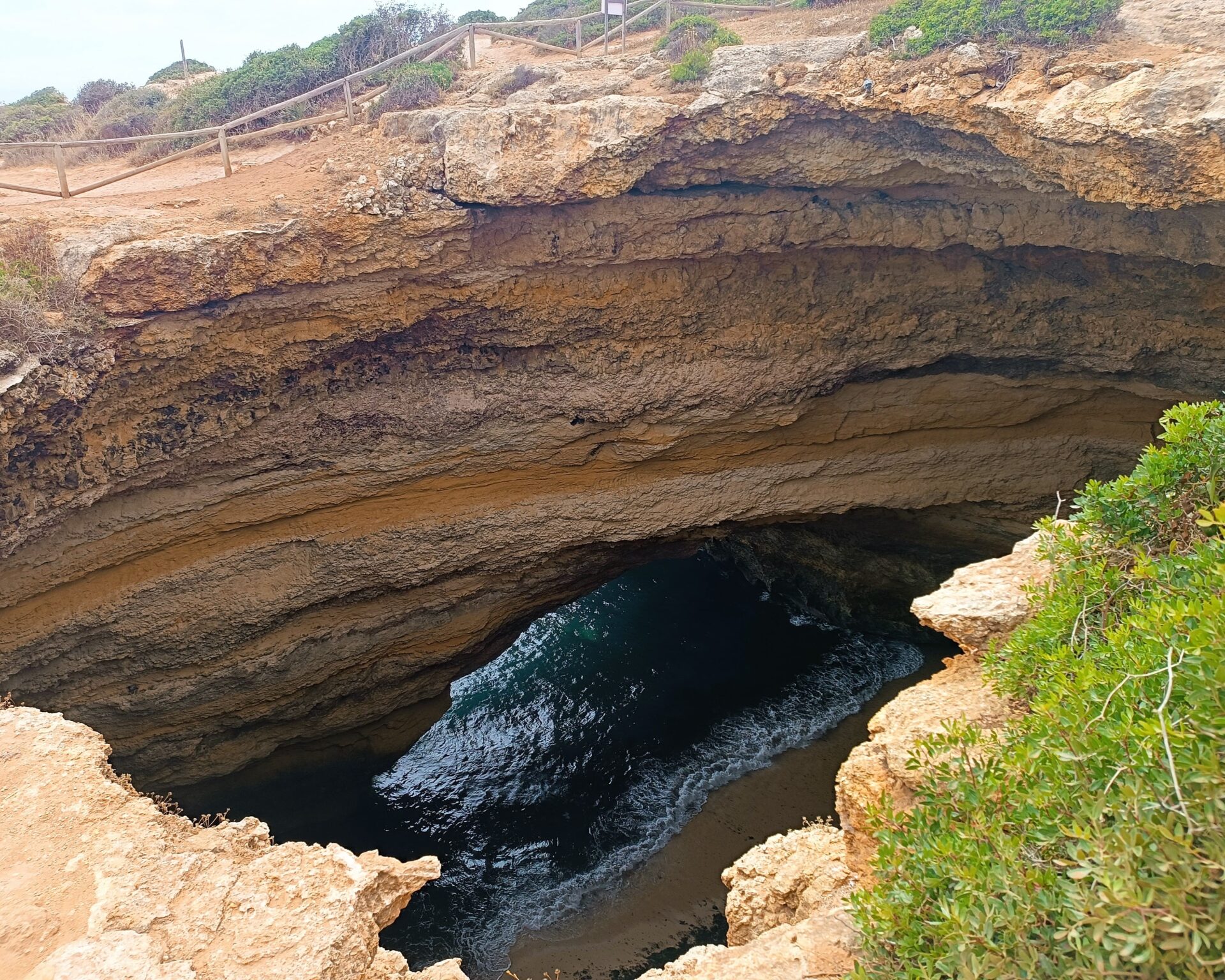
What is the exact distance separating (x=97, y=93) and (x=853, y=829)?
50.5 ft

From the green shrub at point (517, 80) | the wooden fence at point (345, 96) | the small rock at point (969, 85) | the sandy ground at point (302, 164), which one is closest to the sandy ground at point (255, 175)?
the sandy ground at point (302, 164)

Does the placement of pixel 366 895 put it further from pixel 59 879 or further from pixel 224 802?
pixel 224 802

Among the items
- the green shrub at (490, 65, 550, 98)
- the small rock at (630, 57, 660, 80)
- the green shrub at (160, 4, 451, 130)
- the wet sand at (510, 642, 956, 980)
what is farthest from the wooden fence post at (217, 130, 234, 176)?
the wet sand at (510, 642, 956, 980)

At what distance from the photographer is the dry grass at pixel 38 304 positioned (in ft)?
20.8

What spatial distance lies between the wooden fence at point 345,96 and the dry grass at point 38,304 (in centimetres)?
116

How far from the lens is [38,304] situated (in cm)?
657

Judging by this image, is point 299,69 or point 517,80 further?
point 299,69

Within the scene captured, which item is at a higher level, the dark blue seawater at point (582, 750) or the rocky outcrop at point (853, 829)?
the rocky outcrop at point (853, 829)

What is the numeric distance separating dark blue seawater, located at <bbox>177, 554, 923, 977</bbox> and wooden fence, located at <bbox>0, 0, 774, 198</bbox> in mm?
7271

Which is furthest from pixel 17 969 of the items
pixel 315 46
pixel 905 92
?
pixel 315 46

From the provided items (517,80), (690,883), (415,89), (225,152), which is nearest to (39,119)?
(225,152)

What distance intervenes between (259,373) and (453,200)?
259cm

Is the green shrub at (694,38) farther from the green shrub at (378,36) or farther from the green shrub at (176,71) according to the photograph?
the green shrub at (176,71)

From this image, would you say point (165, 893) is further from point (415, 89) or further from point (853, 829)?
point (415, 89)
